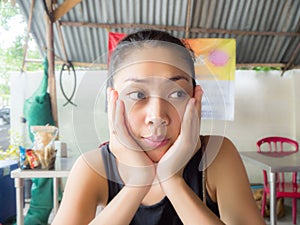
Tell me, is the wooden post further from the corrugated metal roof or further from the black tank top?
the black tank top

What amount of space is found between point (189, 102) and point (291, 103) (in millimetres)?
4217

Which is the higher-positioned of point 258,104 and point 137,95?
point 258,104

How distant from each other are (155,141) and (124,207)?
0.61 ft

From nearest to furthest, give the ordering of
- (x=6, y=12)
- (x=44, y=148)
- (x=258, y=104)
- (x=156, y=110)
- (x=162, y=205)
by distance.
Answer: (x=156, y=110) → (x=162, y=205) → (x=44, y=148) → (x=6, y=12) → (x=258, y=104)

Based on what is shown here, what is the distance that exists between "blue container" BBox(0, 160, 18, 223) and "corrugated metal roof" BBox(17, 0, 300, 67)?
158cm

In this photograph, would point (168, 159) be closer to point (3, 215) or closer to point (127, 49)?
point (127, 49)

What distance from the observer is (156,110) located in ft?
1.47

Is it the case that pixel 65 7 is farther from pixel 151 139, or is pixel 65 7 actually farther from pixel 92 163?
pixel 151 139

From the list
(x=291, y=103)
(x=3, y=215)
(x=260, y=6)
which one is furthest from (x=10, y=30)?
(x=291, y=103)

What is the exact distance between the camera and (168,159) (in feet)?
1.68

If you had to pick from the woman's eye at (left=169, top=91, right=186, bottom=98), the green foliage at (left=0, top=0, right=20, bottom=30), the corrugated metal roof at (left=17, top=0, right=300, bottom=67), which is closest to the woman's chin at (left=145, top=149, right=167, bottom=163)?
the woman's eye at (left=169, top=91, right=186, bottom=98)

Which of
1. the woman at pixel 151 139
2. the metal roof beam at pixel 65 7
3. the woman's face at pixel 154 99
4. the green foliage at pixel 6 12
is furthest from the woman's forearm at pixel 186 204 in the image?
the green foliage at pixel 6 12

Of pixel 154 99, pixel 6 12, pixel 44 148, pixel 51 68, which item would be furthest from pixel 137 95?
pixel 6 12

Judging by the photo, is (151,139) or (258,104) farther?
(258,104)
